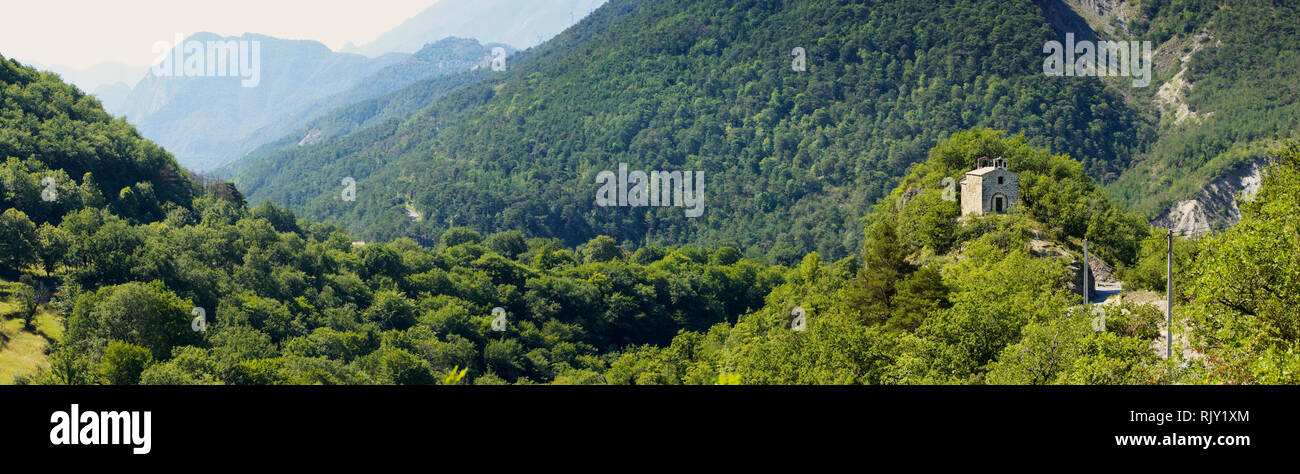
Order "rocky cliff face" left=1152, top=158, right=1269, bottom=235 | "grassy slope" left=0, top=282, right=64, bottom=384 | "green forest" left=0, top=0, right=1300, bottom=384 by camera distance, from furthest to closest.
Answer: "rocky cliff face" left=1152, top=158, right=1269, bottom=235
"grassy slope" left=0, top=282, right=64, bottom=384
"green forest" left=0, top=0, right=1300, bottom=384

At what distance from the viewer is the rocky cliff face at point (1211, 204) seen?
14762 centimetres

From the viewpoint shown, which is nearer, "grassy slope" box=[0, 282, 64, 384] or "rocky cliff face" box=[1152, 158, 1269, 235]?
"grassy slope" box=[0, 282, 64, 384]

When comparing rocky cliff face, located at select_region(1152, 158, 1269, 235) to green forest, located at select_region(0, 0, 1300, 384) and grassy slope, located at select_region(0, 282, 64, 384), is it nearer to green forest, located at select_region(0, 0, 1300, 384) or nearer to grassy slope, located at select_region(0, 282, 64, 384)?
green forest, located at select_region(0, 0, 1300, 384)

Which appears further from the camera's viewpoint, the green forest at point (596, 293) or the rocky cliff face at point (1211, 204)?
the rocky cliff face at point (1211, 204)

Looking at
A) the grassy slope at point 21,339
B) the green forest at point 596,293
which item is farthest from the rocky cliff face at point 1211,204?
the grassy slope at point 21,339

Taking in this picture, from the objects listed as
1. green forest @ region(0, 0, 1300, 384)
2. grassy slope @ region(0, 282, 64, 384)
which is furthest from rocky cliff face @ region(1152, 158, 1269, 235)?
grassy slope @ region(0, 282, 64, 384)

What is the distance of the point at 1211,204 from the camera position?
5969 inches

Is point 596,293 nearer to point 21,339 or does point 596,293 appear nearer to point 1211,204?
point 21,339

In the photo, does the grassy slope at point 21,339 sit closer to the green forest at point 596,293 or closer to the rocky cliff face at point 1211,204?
the green forest at point 596,293

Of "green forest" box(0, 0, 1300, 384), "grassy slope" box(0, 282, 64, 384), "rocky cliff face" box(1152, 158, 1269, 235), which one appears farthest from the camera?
"rocky cliff face" box(1152, 158, 1269, 235)

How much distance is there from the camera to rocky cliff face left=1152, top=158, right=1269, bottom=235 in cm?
14762

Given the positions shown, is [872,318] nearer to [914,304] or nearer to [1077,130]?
[914,304]
